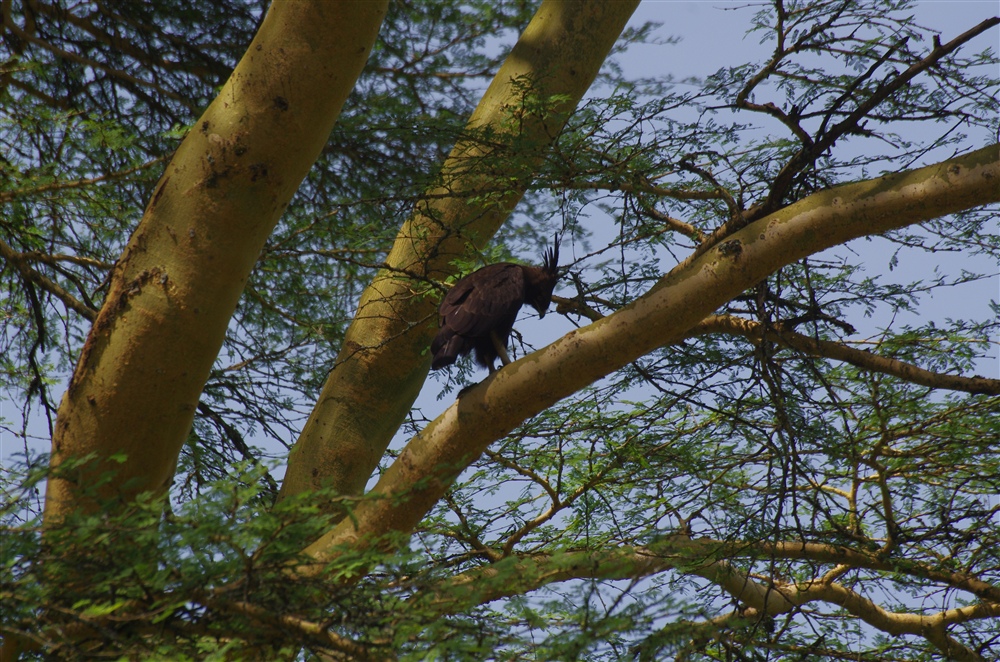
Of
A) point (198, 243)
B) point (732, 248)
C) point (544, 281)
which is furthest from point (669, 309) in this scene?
point (198, 243)

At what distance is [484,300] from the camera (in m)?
4.41

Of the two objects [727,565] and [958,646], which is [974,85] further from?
[958,646]

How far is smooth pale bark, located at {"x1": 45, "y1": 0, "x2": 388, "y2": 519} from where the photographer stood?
3.57 m

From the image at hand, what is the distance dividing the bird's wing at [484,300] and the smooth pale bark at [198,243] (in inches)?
42.7

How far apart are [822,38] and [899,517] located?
9.49 ft

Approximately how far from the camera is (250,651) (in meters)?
2.98

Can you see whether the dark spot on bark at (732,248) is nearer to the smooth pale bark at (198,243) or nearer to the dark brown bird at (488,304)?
the dark brown bird at (488,304)

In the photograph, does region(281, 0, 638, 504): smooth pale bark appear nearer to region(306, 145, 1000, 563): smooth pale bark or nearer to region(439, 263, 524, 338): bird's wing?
region(439, 263, 524, 338): bird's wing

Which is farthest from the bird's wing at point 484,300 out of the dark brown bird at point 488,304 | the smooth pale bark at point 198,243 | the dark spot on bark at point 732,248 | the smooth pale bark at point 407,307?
the dark spot on bark at point 732,248

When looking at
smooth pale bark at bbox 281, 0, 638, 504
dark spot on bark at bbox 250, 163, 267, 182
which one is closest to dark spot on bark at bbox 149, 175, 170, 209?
→ dark spot on bark at bbox 250, 163, 267, 182

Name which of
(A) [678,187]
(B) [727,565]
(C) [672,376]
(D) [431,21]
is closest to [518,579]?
(B) [727,565]

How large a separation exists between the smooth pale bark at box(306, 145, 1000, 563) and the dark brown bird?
762 mm

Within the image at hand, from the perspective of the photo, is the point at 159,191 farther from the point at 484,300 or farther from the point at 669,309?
the point at 669,309

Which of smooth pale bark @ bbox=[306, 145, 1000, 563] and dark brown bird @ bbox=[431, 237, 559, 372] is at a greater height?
dark brown bird @ bbox=[431, 237, 559, 372]
